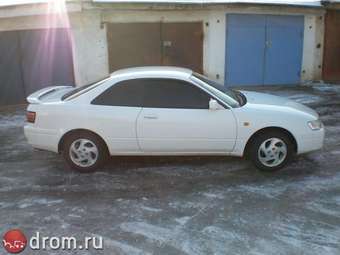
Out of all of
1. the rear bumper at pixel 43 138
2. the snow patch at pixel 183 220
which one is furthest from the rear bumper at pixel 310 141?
the rear bumper at pixel 43 138

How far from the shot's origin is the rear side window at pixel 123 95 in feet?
20.0

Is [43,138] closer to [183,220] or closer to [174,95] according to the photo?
[174,95]

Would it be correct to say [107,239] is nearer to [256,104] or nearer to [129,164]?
[129,164]

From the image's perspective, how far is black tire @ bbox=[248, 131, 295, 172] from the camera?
19.8 feet

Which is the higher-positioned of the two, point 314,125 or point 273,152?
point 314,125

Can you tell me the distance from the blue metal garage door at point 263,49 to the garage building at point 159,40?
3cm

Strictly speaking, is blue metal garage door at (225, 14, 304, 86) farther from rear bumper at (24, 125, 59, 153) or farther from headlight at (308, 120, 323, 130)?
rear bumper at (24, 125, 59, 153)

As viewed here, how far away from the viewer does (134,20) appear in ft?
40.4

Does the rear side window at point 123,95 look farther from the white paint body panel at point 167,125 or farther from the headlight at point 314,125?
the headlight at point 314,125

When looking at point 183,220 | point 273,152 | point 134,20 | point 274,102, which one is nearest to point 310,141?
point 273,152

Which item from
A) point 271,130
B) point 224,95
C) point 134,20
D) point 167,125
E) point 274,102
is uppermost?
point 134,20

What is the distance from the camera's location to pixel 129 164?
6637 mm

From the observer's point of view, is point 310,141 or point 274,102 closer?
point 310,141

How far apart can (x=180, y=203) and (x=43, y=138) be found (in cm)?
243
